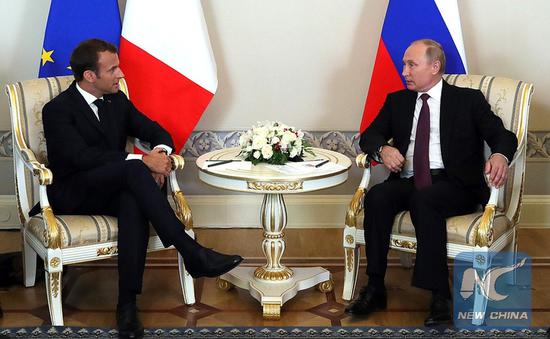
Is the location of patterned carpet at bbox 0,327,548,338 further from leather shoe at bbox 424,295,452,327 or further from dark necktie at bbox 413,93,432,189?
dark necktie at bbox 413,93,432,189

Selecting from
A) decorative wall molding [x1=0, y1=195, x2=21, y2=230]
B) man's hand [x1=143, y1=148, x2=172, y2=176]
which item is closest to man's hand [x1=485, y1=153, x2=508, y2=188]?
man's hand [x1=143, y1=148, x2=172, y2=176]

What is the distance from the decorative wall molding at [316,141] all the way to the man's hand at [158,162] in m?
1.04

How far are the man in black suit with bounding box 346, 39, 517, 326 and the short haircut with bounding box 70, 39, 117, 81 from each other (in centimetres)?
122

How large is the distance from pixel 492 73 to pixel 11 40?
2.62 meters

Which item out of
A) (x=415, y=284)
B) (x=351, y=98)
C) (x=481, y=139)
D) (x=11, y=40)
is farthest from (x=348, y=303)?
(x=11, y=40)

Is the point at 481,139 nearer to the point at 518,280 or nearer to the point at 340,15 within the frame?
the point at 518,280

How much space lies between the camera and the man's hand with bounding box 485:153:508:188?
10.6 feet

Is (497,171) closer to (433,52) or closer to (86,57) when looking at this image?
(433,52)

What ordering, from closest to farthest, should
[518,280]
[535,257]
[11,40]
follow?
[518,280], [535,257], [11,40]

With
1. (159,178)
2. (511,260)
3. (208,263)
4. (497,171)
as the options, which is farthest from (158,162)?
(511,260)

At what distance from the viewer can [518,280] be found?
3.71 meters

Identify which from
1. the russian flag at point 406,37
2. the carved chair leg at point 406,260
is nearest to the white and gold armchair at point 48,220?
the carved chair leg at point 406,260

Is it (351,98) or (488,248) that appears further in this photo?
(351,98)

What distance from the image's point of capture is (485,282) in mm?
3211
